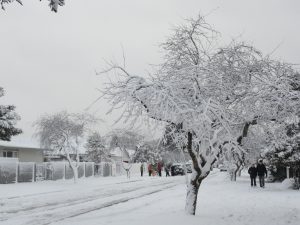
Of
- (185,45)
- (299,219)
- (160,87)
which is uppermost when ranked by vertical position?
(185,45)

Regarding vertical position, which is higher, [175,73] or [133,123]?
[175,73]

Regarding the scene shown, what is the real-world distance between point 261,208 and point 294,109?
15.2 ft

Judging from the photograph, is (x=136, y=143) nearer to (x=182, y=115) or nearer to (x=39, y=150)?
(x=39, y=150)

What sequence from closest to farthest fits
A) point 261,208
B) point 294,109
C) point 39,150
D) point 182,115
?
point 182,115 → point 294,109 → point 261,208 → point 39,150

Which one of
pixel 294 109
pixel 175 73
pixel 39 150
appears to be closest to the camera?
pixel 175 73

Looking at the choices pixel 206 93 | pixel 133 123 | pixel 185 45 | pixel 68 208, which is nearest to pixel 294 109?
pixel 206 93

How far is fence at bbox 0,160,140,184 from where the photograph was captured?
34219mm

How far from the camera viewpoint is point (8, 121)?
30594 mm

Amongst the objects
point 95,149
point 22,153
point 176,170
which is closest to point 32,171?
point 22,153

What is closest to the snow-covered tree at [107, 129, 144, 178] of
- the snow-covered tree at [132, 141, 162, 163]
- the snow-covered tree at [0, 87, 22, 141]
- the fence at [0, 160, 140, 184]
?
the snow-covered tree at [132, 141, 162, 163]

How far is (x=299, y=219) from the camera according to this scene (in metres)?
13.0

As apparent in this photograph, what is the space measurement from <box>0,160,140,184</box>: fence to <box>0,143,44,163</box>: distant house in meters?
5.06

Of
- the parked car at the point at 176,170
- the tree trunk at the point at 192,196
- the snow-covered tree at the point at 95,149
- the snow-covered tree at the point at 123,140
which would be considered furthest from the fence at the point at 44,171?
the tree trunk at the point at 192,196

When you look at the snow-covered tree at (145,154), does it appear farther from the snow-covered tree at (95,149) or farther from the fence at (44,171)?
the fence at (44,171)
